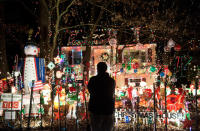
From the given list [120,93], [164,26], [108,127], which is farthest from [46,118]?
[164,26]

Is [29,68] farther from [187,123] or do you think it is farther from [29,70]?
[187,123]

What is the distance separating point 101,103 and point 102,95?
0.16 meters

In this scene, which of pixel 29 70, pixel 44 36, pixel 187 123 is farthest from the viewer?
pixel 44 36

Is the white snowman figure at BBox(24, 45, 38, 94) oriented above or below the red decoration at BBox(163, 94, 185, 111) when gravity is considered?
above

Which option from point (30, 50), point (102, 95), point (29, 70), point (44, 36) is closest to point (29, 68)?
point (29, 70)

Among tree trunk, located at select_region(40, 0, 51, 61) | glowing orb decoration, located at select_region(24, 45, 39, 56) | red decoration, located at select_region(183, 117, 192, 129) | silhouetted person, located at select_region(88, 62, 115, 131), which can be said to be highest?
tree trunk, located at select_region(40, 0, 51, 61)

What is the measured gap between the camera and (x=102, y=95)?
170 inches

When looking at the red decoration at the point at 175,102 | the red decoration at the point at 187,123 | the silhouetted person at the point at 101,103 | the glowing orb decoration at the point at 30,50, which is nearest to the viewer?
the silhouetted person at the point at 101,103

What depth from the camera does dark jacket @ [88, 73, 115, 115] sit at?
4.26 meters

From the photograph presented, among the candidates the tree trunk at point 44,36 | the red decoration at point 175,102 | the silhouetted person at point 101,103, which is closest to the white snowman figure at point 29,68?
the tree trunk at point 44,36

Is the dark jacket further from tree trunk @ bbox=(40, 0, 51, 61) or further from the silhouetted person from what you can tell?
tree trunk @ bbox=(40, 0, 51, 61)

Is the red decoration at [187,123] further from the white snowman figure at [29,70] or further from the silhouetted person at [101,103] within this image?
the white snowman figure at [29,70]

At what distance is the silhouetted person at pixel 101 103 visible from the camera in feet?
13.9

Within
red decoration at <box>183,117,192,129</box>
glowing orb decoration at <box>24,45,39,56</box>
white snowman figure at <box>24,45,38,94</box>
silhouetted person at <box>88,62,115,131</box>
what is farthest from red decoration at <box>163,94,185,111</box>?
glowing orb decoration at <box>24,45,39,56</box>
